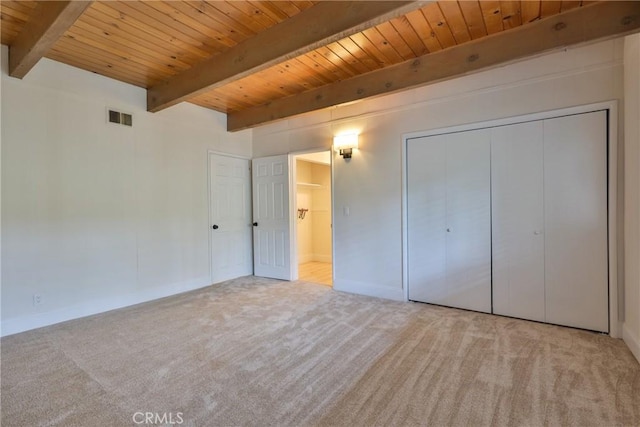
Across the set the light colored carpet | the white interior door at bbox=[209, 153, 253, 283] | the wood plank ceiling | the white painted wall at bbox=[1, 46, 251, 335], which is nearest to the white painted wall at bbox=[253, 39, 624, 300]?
the wood plank ceiling

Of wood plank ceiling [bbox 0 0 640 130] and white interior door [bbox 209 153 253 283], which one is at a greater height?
wood plank ceiling [bbox 0 0 640 130]

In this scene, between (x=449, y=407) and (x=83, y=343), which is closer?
(x=449, y=407)

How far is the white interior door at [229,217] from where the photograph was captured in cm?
477

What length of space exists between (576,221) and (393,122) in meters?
2.15

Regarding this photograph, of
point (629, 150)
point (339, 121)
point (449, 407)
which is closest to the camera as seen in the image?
point (449, 407)

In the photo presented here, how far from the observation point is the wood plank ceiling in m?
2.31

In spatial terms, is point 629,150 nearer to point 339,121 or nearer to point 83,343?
point 339,121

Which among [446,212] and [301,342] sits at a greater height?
[446,212]

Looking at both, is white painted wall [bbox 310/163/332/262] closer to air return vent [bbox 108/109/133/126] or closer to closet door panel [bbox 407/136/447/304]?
closet door panel [bbox 407/136/447/304]

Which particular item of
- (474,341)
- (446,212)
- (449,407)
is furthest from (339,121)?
(449,407)

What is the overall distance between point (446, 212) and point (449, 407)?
7.23 feet

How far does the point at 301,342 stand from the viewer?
8.79 feet

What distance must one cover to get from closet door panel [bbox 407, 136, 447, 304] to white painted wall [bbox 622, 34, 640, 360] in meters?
1.50

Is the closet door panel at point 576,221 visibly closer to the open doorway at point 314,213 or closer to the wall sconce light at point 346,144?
the wall sconce light at point 346,144
